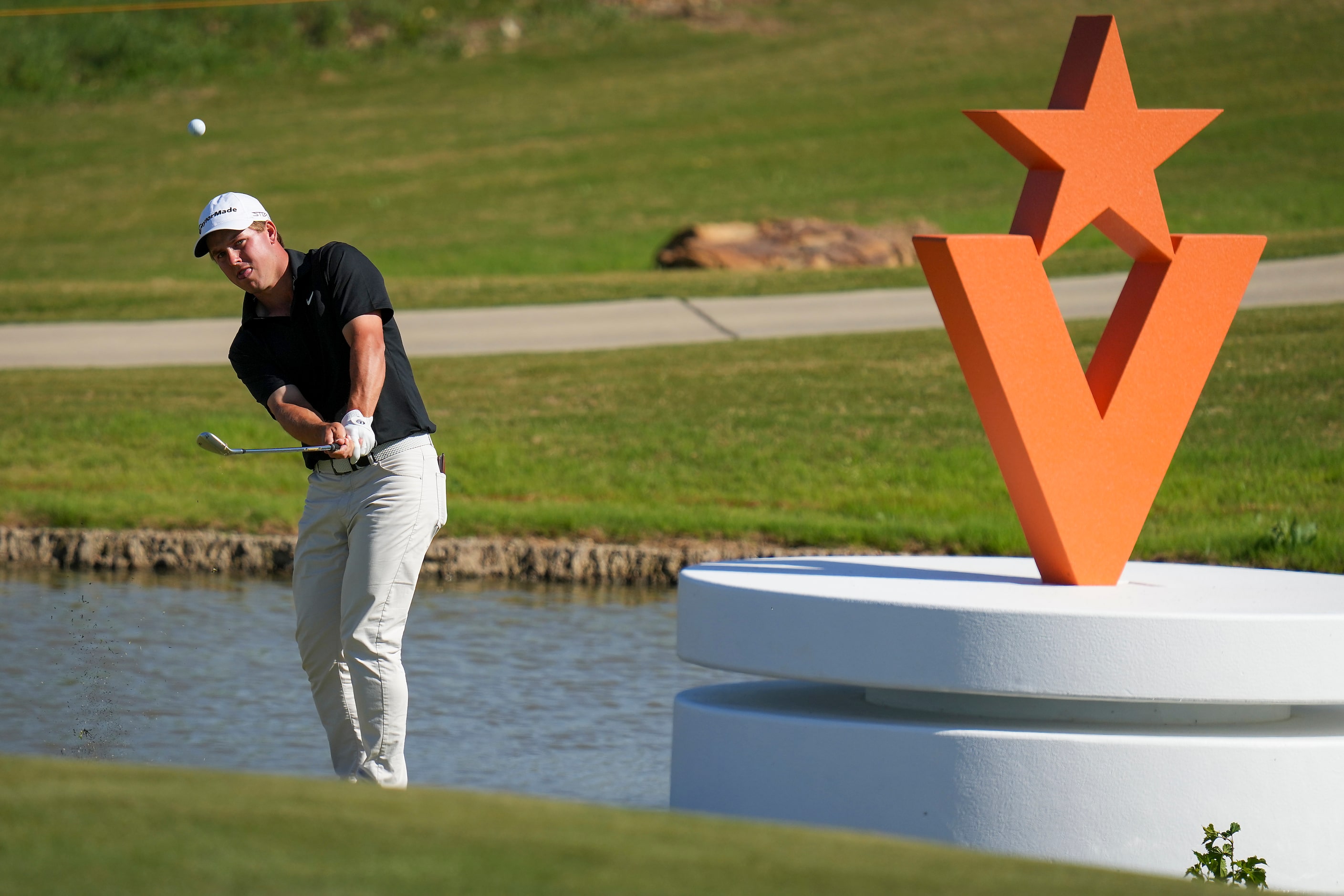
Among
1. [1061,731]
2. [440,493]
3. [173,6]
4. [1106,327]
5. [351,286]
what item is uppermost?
[173,6]

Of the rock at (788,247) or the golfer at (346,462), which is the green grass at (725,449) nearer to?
the golfer at (346,462)

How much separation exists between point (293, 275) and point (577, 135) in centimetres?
3113

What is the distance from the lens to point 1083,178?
6008mm

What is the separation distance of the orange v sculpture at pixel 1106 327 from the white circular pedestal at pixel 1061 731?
23.1 inches

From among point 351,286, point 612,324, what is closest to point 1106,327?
point 351,286

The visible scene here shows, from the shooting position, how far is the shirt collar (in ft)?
17.7

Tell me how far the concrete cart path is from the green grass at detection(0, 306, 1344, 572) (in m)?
0.67

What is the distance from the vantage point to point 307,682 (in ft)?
24.6

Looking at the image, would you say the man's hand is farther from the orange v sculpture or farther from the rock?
the rock

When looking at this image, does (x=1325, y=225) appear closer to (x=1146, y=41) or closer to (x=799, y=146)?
(x=799, y=146)

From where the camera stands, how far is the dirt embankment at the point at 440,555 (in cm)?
959

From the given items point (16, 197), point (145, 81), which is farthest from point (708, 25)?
point (16, 197)

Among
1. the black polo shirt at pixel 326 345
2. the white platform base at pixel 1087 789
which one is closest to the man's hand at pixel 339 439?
the black polo shirt at pixel 326 345

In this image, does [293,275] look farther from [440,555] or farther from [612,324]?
[612,324]
